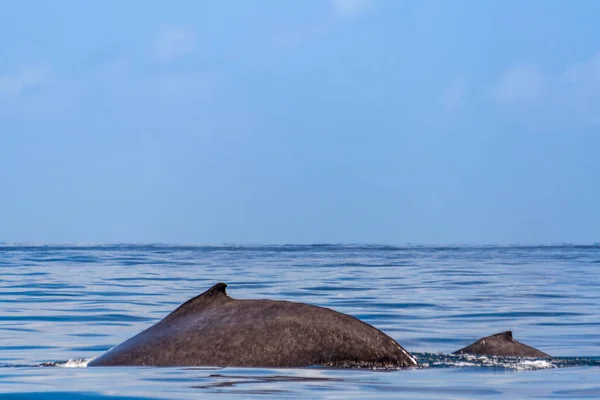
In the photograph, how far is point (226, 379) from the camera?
8.54 m

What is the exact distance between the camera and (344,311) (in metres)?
21.4

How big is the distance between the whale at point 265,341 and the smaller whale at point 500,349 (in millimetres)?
2388

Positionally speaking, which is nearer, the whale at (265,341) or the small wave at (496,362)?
the whale at (265,341)

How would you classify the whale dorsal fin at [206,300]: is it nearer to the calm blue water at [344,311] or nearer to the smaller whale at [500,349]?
the calm blue water at [344,311]

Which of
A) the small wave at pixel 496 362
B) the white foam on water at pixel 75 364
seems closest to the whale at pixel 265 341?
the white foam on water at pixel 75 364

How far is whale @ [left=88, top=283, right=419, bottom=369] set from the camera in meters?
9.30

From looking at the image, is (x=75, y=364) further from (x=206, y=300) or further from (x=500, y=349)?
(x=500, y=349)

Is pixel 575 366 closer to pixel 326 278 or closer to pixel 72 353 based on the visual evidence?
pixel 72 353

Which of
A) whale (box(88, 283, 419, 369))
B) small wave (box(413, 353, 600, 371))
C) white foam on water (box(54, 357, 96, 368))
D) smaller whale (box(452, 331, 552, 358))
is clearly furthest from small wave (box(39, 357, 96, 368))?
smaller whale (box(452, 331, 552, 358))

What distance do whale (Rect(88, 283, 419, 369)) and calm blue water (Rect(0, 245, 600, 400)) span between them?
24 centimetres

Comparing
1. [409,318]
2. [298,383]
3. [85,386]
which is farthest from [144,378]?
[409,318]

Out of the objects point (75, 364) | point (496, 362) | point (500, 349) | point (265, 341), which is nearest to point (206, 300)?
point (265, 341)

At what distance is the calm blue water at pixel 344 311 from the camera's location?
8.46 meters

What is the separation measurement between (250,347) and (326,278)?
90.2ft
